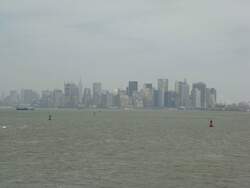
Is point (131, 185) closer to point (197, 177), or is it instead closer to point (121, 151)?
point (197, 177)

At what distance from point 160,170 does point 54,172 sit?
719cm

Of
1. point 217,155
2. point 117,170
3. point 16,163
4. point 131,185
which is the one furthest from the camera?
point 217,155

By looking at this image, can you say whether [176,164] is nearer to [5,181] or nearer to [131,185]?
[131,185]

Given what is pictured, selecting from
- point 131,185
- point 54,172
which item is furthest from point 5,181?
point 131,185

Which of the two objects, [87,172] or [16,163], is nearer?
[87,172]

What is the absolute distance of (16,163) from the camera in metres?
38.5

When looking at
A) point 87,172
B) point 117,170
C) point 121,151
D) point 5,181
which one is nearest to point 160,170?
point 117,170

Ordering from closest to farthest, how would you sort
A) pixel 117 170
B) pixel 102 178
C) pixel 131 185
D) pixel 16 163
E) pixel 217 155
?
pixel 131 185
pixel 102 178
pixel 117 170
pixel 16 163
pixel 217 155

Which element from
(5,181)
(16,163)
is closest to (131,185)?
(5,181)

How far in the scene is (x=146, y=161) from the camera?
40.2m

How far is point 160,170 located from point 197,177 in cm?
375

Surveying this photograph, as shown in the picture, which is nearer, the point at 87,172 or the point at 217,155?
the point at 87,172

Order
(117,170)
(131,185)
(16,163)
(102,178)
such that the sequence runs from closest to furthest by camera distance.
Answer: (131,185) → (102,178) → (117,170) → (16,163)

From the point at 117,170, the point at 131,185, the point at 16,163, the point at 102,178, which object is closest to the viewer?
the point at 131,185
